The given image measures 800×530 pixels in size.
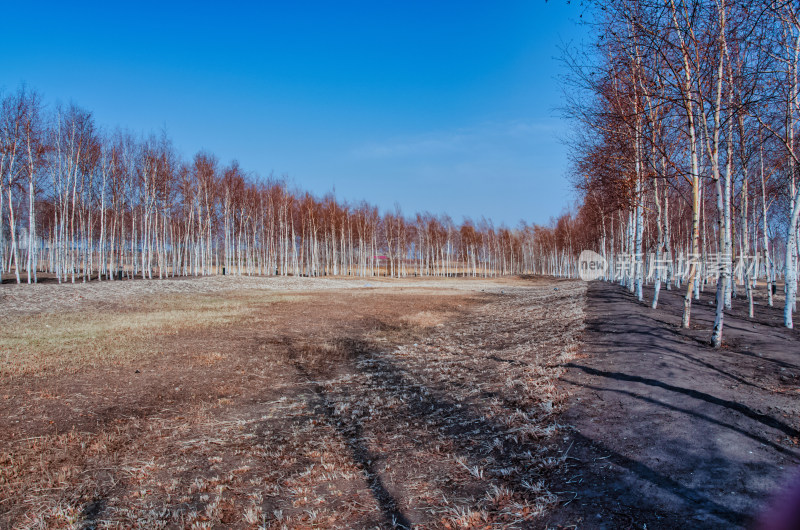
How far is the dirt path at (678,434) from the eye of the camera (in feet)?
11.5

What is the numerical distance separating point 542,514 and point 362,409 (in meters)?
4.34

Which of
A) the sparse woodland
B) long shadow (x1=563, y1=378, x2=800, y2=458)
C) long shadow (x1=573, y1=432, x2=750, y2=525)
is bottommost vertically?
long shadow (x1=573, y1=432, x2=750, y2=525)

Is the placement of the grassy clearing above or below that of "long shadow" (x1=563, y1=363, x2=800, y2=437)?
below

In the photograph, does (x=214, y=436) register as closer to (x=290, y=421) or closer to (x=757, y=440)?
(x=290, y=421)

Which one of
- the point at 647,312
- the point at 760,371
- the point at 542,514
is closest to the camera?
the point at 542,514

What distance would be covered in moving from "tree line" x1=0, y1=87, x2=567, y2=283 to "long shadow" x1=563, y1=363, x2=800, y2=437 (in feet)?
99.5

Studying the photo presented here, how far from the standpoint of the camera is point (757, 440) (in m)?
4.35

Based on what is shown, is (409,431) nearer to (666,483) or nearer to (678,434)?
(666,483)

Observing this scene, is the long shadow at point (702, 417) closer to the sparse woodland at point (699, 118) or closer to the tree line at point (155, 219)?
the sparse woodland at point (699, 118)

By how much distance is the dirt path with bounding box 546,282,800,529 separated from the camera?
3516 mm

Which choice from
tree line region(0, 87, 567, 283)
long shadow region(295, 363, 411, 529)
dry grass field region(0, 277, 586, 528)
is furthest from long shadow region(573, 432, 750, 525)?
tree line region(0, 87, 567, 283)

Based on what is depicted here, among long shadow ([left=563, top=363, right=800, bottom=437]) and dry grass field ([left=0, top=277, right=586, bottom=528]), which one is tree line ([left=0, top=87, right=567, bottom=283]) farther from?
long shadow ([left=563, top=363, right=800, bottom=437])

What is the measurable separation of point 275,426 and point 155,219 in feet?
128

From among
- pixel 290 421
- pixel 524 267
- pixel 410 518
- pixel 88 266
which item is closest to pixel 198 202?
pixel 88 266
